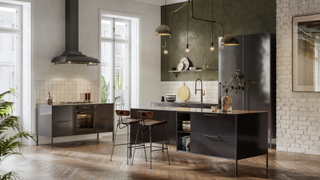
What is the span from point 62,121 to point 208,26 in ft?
14.3

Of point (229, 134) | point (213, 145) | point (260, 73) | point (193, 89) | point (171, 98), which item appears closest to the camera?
point (229, 134)

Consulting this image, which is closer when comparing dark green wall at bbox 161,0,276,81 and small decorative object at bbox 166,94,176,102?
dark green wall at bbox 161,0,276,81

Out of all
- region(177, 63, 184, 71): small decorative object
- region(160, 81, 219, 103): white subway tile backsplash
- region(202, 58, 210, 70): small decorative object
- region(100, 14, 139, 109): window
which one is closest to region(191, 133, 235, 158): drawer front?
region(160, 81, 219, 103): white subway tile backsplash

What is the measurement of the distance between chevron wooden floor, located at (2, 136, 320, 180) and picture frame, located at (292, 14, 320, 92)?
52.9 inches

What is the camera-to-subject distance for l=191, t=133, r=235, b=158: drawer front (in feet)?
17.4

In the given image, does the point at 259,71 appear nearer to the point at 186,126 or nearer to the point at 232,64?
the point at 232,64

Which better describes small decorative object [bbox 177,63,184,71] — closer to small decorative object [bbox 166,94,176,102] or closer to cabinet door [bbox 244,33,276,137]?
small decorative object [bbox 166,94,176,102]

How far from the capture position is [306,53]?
684 centimetres

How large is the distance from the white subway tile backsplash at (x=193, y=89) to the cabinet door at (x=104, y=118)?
2219 millimetres

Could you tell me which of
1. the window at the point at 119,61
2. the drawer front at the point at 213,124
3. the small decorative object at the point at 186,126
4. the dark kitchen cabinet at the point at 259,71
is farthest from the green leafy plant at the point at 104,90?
the drawer front at the point at 213,124

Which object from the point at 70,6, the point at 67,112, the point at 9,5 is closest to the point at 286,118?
the point at 67,112

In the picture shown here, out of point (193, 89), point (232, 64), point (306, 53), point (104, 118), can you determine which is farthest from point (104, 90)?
point (306, 53)

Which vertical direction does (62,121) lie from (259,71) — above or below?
below

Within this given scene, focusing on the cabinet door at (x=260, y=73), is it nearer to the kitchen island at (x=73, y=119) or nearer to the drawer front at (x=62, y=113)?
the kitchen island at (x=73, y=119)
